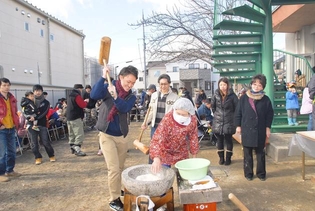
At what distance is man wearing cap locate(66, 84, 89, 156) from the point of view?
253 inches

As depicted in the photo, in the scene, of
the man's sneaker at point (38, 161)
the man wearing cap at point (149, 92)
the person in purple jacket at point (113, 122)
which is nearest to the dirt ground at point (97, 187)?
the man's sneaker at point (38, 161)

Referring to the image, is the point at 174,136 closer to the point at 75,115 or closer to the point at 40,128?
the point at 40,128

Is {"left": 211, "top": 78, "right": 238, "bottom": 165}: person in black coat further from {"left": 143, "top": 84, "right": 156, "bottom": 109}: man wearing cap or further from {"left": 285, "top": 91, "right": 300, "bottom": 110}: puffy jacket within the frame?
{"left": 143, "top": 84, "right": 156, "bottom": 109}: man wearing cap

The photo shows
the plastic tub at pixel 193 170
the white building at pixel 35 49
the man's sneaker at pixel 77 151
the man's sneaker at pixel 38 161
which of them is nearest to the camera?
the plastic tub at pixel 193 170

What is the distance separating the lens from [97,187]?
437cm

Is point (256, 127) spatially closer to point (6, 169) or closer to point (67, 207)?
point (67, 207)

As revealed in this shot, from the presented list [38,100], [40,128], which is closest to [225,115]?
[40,128]

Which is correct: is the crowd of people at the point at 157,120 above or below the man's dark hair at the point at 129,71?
below

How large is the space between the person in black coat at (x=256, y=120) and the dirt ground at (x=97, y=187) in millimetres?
381

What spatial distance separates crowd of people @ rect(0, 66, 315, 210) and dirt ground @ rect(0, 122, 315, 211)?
30cm

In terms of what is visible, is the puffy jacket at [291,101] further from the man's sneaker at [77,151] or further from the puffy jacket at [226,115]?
the man's sneaker at [77,151]

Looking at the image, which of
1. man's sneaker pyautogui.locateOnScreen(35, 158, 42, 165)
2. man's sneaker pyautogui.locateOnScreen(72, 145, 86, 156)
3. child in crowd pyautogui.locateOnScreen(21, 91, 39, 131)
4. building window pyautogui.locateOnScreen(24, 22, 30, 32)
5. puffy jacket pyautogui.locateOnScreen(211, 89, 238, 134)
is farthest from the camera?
building window pyautogui.locateOnScreen(24, 22, 30, 32)

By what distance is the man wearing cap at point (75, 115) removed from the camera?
6.42m

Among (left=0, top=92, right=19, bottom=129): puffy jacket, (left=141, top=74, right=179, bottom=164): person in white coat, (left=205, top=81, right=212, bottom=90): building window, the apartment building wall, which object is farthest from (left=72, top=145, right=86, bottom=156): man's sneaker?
(left=205, top=81, right=212, bottom=90): building window
